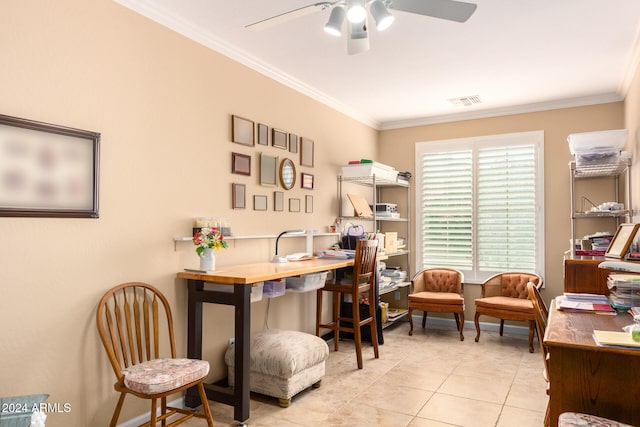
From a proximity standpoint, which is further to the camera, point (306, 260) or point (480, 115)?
point (480, 115)

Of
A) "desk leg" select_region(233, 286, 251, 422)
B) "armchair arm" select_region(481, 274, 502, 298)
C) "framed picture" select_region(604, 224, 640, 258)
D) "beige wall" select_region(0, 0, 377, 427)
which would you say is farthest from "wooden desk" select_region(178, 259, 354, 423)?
"armchair arm" select_region(481, 274, 502, 298)

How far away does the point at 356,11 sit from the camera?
6.98 feet

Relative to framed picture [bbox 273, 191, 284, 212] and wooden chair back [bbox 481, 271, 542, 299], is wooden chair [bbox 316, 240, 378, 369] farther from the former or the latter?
wooden chair back [bbox 481, 271, 542, 299]

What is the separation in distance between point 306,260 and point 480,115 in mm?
3027

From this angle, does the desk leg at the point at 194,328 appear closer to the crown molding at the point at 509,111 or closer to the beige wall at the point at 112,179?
the beige wall at the point at 112,179

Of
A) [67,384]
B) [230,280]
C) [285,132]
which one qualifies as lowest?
[67,384]

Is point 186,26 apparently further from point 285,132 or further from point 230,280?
point 230,280

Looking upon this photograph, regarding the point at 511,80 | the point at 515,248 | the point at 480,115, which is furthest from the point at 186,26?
the point at 515,248

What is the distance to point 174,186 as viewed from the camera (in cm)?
302

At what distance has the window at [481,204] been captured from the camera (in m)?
5.14

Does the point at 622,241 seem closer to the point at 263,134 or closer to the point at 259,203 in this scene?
the point at 259,203

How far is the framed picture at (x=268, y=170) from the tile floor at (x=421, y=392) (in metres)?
1.74

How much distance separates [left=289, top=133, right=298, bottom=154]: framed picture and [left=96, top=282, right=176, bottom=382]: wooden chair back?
1.97 meters

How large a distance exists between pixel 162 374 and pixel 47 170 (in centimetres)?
123
